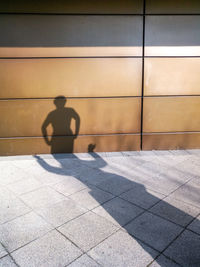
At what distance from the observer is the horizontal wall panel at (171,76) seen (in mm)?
5875

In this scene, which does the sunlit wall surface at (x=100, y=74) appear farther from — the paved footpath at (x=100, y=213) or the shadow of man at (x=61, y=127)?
the paved footpath at (x=100, y=213)

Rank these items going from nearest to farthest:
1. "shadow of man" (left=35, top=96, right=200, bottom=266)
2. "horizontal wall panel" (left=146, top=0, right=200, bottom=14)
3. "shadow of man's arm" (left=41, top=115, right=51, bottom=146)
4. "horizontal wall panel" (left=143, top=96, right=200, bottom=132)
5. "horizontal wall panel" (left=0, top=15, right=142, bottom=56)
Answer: "shadow of man" (left=35, top=96, right=200, bottom=266) → "horizontal wall panel" (left=0, top=15, right=142, bottom=56) → "horizontal wall panel" (left=146, top=0, right=200, bottom=14) → "shadow of man's arm" (left=41, top=115, right=51, bottom=146) → "horizontal wall panel" (left=143, top=96, right=200, bottom=132)

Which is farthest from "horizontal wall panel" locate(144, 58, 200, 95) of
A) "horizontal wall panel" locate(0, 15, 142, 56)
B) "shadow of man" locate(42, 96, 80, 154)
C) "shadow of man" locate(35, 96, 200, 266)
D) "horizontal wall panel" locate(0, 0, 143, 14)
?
"shadow of man" locate(35, 96, 200, 266)

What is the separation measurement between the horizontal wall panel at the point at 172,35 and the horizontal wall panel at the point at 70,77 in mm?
594

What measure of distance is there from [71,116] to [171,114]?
2.80 m

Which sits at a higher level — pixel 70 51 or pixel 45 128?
pixel 70 51

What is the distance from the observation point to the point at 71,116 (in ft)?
19.7

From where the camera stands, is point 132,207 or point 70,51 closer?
point 132,207

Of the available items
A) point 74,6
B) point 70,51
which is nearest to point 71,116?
point 70,51

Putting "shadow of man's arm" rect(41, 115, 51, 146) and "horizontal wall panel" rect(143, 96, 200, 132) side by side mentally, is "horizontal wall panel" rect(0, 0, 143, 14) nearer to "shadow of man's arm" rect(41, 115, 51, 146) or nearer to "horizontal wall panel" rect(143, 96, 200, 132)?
"horizontal wall panel" rect(143, 96, 200, 132)

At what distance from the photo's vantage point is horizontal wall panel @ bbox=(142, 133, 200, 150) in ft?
20.5

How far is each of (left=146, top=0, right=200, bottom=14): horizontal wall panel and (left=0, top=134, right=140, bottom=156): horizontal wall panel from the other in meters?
3.32

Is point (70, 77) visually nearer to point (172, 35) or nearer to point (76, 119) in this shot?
point (76, 119)

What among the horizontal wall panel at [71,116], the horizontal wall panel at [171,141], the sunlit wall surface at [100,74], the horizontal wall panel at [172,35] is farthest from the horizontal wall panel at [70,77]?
the horizontal wall panel at [171,141]
